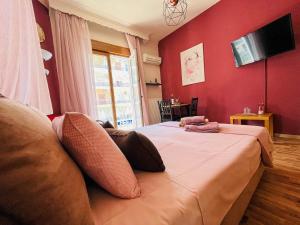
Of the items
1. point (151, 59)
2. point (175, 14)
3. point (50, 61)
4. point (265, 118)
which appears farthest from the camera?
point (151, 59)

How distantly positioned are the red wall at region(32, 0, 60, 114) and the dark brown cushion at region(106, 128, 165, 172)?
252 centimetres

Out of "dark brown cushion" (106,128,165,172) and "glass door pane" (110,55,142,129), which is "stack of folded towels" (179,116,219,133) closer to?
"dark brown cushion" (106,128,165,172)

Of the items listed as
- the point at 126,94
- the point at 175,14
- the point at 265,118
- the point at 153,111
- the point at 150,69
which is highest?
the point at 175,14

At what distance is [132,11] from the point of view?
3252 mm

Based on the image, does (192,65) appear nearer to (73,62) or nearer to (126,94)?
(126,94)

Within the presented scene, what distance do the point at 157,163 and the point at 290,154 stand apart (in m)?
2.24

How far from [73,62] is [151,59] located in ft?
7.45

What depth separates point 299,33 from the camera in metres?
2.36

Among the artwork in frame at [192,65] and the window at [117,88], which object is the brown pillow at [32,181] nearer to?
the window at [117,88]

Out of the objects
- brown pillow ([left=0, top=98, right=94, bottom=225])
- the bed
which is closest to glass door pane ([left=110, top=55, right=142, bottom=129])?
the bed

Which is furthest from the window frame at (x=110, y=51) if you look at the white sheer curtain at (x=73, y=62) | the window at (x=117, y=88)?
the white sheer curtain at (x=73, y=62)

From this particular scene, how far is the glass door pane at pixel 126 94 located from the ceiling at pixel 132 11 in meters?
0.84

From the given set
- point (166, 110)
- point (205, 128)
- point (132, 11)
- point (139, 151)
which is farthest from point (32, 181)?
point (132, 11)

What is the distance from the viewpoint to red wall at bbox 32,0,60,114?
2.59 meters
